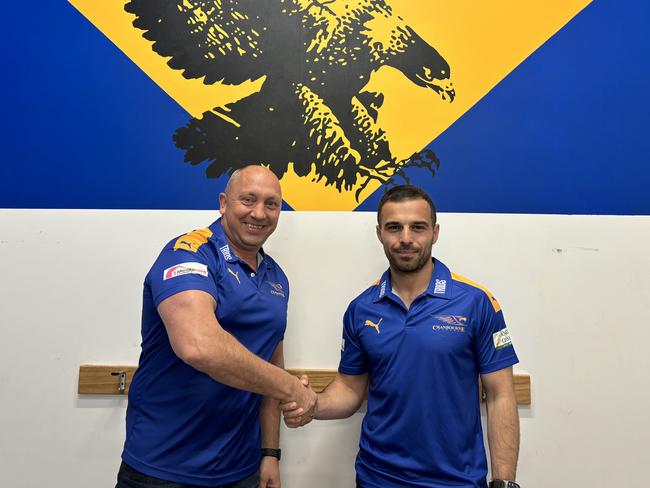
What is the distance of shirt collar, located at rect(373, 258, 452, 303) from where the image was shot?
132cm

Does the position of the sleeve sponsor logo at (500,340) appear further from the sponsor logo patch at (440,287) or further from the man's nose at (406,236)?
the man's nose at (406,236)

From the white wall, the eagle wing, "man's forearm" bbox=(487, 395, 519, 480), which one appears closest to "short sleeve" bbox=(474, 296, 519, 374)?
"man's forearm" bbox=(487, 395, 519, 480)

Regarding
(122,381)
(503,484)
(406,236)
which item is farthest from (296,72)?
(503,484)

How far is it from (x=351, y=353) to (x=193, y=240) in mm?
646

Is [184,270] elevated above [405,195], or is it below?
below

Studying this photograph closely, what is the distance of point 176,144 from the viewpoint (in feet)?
5.43

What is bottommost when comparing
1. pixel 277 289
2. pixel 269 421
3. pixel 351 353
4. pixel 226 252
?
pixel 269 421

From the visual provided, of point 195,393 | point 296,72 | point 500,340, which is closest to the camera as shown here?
point 195,393

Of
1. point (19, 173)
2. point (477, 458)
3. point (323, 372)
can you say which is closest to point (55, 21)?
point (19, 173)

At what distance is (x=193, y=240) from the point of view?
123 cm

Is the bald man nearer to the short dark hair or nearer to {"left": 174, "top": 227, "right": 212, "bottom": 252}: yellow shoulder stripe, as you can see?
{"left": 174, "top": 227, "right": 212, "bottom": 252}: yellow shoulder stripe

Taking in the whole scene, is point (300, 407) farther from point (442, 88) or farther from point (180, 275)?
point (442, 88)

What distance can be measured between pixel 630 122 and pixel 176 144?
1883mm

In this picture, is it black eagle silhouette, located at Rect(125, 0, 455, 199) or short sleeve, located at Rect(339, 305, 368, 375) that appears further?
black eagle silhouette, located at Rect(125, 0, 455, 199)
